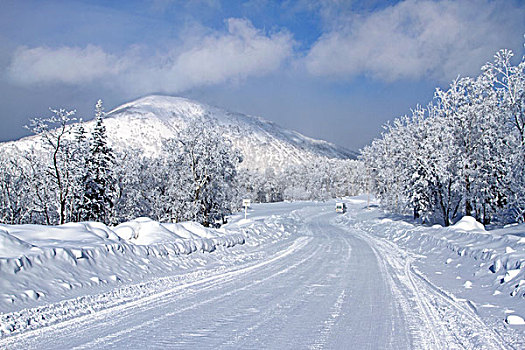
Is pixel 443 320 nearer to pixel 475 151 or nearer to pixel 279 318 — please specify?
pixel 279 318

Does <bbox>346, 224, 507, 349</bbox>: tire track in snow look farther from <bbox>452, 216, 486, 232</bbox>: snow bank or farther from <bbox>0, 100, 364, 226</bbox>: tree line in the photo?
<bbox>0, 100, 364, 226</bbox>: tree line

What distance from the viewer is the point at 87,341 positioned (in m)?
4.99

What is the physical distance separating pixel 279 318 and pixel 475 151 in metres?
27.5

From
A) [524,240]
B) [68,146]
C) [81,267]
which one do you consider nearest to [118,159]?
[68,146]

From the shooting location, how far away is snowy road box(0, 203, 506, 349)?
16.9ft

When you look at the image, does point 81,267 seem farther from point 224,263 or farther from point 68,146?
point 68,146

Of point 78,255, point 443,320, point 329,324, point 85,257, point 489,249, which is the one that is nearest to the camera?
point 329,324

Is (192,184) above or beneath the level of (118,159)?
beneath

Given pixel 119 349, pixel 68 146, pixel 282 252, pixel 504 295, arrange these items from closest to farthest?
pixel 119 349 < pixel 504 295 < pixel 282 252 < pixel 68 146

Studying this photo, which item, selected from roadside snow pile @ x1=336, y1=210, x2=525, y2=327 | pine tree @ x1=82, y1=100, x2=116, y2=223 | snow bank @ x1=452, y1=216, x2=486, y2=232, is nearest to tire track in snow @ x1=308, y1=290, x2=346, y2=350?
roadside snow pile @ x1=336, y1=210, x2=525, y2=327

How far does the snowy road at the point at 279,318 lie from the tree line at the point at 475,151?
19270 mm

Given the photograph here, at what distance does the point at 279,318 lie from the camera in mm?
6348

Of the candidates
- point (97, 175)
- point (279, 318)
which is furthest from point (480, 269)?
point (97, 175)

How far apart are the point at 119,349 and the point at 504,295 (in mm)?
7800
